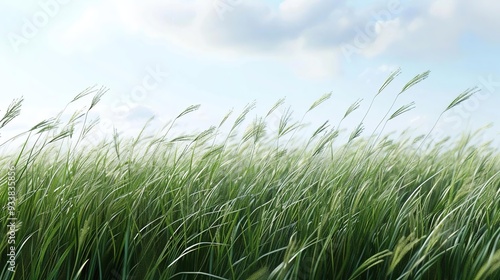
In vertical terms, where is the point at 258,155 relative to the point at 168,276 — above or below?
above

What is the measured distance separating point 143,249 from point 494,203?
1440 millimetres

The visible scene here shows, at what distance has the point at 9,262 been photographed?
5.51 feet

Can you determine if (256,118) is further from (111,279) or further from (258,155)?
(111,279)

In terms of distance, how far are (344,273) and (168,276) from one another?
0.62m

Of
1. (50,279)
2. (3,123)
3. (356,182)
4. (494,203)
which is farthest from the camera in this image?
(356,182)

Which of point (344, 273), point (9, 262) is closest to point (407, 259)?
point (344, 273)

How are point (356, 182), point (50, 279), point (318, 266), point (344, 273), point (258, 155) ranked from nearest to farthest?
point (50, 279) → point (318, 266) → point (344, 273) → point (356, 182) → point (258, 155)

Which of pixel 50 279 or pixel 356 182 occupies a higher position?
pixel 356 182

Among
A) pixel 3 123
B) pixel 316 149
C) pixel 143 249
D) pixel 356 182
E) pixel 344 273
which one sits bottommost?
pixel 344 273

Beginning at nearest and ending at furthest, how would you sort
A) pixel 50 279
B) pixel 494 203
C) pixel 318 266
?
pixel 50 279 < pixel 318 266 < pixel 494 203

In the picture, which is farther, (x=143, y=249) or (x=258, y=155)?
(x=258, y=155)

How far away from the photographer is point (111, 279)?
1783 mm

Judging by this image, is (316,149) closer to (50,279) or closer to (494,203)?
(494,203)

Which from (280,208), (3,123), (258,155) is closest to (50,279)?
(3,123)
